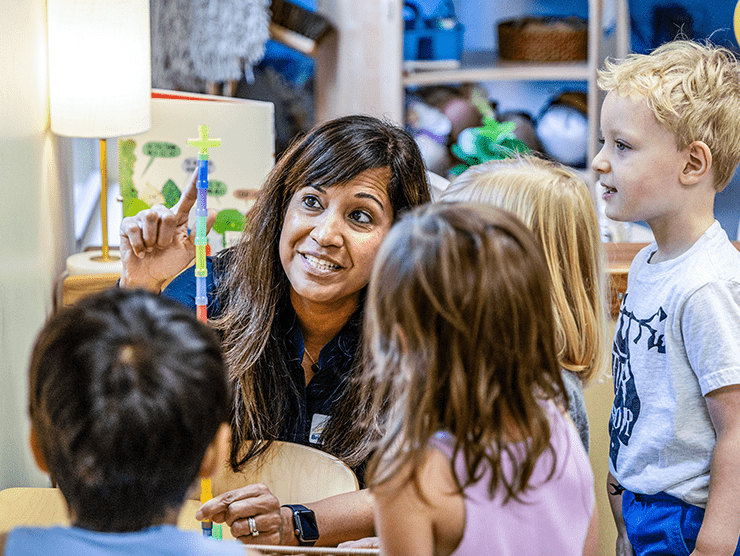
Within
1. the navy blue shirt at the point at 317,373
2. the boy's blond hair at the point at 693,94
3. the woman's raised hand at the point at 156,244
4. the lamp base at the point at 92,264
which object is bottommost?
the navy blue shirt at the point at 317,373

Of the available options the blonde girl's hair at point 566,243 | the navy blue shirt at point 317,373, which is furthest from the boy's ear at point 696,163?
the navy blue shirt at point 317,373

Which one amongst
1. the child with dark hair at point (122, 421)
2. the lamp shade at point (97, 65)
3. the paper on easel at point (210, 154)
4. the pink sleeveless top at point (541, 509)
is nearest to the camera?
the child with dark hair at point (122, 421)

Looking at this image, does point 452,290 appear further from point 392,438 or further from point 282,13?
point 282,13

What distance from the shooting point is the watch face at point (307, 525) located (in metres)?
1.13

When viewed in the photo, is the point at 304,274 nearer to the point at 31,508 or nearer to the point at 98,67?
the point at 31,508

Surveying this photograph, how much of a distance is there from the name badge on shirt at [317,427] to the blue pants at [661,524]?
1.60 ft

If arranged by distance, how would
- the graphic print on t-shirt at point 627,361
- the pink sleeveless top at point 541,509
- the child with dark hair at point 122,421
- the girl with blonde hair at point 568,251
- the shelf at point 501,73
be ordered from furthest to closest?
1. the shelf at point 501,73
2. the graphic print on t-shirt at point 627,361
3. the girl with blonde hair at point 568,251
4. the pink sleeveless top at point 541,509
5. the child with dark hair at point 122,421

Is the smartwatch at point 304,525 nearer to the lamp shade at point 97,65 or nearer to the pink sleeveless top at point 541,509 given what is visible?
the pink sleeveless top at point 541,509

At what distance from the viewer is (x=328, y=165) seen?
1323 mm

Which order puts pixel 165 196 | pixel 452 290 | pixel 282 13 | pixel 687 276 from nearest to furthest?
1. pixel 452 290
2. pixel 687 276
3. pixel 165 196
4. pixel 282 13

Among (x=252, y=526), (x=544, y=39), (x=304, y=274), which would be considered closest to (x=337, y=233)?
(x=304, y=274)

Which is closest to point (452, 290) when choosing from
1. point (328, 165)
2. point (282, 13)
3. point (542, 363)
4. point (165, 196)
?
point (542, 363)

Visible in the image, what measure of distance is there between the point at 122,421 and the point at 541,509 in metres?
0.40

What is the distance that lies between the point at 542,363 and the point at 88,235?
1942 millimetres
